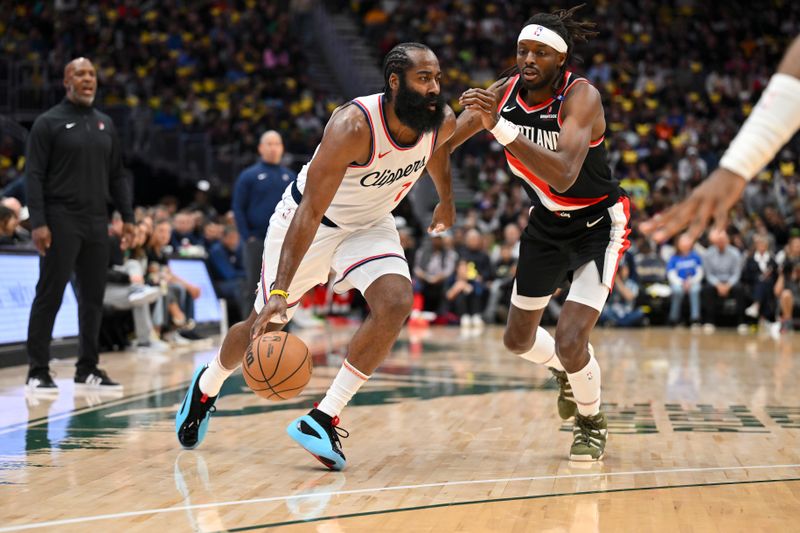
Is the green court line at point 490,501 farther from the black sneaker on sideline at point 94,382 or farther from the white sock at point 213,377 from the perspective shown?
the black sneaker on sideline at point 94,382

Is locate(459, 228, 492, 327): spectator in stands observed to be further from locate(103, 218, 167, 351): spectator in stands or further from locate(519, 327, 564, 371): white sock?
locate(519, 327, 564, 371): white sock

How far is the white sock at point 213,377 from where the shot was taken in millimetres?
5062

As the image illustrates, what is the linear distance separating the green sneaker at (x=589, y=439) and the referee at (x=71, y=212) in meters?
3.68

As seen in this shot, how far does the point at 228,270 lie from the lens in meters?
13.8

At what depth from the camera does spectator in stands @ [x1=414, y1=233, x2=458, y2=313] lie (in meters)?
16.7

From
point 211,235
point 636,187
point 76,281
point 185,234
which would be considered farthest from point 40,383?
point 636,187

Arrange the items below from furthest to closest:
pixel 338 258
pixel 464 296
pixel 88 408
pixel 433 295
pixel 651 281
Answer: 1. pixel 433 295
2. pixel 464 296
3. pixel 651 281
4. pixel 88 408
5. pixel 338 258

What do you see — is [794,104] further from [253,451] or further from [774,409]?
[774,409]

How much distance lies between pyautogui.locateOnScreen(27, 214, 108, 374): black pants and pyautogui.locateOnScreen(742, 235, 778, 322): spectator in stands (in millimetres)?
11393

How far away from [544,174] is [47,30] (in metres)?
20.1

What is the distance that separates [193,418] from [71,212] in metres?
2.60

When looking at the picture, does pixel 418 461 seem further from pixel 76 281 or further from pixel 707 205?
pixel 76 281

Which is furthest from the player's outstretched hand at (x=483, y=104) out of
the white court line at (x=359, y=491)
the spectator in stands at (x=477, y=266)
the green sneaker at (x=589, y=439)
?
the spectator in stands at (x=477, y=266)

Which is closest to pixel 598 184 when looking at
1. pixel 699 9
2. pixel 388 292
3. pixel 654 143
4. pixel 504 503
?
pixel 388 292
